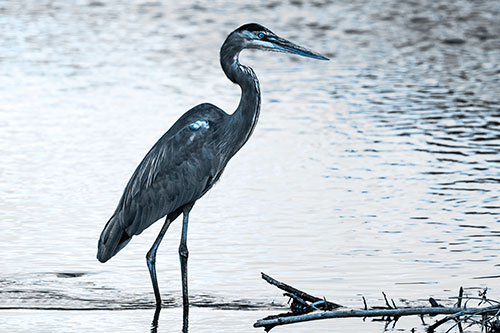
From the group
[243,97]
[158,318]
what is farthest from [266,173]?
[158,318]

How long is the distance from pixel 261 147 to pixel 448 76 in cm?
572

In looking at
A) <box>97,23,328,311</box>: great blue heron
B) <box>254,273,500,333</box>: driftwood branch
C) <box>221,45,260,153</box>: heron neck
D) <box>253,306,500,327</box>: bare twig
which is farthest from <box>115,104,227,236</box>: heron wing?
<box>253,306,500,327</box>: bare twig

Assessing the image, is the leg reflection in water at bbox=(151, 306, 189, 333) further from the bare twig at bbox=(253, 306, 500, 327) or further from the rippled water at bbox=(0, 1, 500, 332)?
the bare twig at bbox=(253, 306, 500, 327)

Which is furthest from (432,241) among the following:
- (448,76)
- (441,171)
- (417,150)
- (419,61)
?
(419,61)

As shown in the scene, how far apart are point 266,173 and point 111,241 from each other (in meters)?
4.06

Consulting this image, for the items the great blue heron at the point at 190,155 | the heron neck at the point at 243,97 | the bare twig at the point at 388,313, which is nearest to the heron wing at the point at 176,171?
the great blue heron at the point at 190,155

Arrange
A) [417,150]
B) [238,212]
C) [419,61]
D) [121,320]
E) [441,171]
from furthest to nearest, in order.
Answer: [419,61], [417,150], [441,171], [238,212], [121,320]

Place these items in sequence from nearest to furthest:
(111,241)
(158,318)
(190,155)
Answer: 1. (158,318)
2. (111,241)
3. (190,155)

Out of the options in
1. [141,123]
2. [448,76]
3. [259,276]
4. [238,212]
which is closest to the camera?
[259,276]

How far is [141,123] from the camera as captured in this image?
47.9 feet

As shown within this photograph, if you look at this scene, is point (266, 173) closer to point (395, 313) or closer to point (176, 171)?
point (176, 171)

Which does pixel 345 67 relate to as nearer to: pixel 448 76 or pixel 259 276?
pixel 448 76

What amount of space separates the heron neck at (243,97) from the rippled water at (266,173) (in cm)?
102

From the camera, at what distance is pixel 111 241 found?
8266mm
